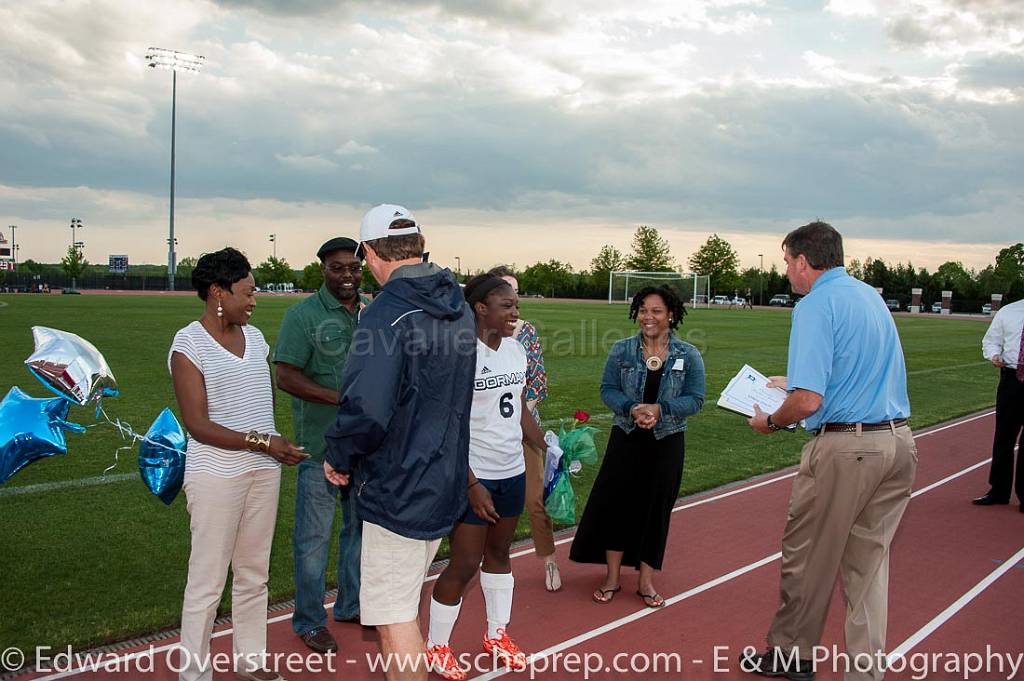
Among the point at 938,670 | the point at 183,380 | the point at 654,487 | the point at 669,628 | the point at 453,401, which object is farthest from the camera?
the point at 654,487

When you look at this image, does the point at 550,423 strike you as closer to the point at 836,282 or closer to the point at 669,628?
the point at 669,628

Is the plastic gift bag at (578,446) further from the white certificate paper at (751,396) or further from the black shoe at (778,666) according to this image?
the black shoe at (778,666)

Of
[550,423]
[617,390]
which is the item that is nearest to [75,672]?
[617,390]

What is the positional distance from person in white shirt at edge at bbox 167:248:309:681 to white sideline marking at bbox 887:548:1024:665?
3.36 metres

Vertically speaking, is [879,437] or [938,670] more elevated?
[879,437]

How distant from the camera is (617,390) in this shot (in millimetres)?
5266

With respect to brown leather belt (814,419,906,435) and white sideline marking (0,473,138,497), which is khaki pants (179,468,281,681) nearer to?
brown leather belt (814,419,906,435)

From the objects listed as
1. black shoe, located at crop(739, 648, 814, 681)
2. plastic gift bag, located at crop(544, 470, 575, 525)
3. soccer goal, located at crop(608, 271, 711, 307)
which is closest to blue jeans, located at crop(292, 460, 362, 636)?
plastic gift bag, located at crop(544, 470, 575, 525)

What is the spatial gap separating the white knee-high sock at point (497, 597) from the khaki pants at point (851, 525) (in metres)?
1.40

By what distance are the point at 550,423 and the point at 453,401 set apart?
8.40 metres

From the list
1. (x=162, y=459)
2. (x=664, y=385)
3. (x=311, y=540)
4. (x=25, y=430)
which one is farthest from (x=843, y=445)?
(x=25, y=430)

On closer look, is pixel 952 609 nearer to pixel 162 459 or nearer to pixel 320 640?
pixel 320 640

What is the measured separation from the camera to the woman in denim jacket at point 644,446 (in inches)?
199

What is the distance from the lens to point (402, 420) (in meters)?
2.88
